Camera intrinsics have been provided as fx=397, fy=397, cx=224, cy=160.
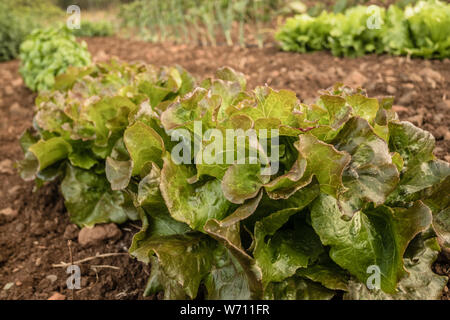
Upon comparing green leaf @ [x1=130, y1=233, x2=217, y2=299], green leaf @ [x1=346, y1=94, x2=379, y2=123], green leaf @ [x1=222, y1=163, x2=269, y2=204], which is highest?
green leaf @ [x1=346, y1=94, x2=379, y2=123]

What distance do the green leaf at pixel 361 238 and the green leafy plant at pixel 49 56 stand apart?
13.9 feet

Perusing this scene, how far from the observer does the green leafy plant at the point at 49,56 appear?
4926 millimetres

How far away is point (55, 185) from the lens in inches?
127

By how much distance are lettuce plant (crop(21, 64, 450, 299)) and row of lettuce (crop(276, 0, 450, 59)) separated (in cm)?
304

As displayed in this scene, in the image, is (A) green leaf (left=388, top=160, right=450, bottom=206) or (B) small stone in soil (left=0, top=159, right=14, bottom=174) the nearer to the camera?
(A) green leaf (left=388, top=160, right=450, bottom=206)

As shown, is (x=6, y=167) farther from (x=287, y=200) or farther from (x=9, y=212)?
(x=287, y=200)

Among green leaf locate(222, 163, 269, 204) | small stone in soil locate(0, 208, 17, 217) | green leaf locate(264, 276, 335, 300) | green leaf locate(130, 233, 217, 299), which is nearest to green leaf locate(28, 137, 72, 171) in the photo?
small stone in soil locate(0, 208, 17, 217)

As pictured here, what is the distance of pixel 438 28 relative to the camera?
13.9 feet

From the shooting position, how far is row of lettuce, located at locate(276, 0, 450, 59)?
430 centimetres

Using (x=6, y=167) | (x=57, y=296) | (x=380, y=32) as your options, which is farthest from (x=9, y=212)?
(x=380, y=32)

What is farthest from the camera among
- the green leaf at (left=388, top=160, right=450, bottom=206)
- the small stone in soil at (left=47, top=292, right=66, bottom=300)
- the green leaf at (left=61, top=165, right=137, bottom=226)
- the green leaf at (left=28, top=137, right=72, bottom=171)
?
the green leaf at (left=61, top=165, right=137, bottom=226)

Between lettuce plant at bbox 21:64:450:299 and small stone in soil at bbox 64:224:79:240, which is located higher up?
lettuce plant at bbox 21:64:450:299

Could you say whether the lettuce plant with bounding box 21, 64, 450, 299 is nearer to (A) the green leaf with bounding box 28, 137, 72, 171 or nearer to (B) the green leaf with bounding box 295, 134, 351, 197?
(B) the green leaf with bounding box 295, 134, 351, 197
